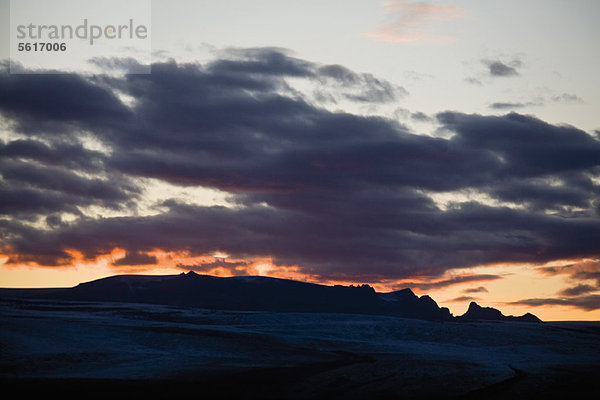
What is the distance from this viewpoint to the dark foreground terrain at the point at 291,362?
31469mm

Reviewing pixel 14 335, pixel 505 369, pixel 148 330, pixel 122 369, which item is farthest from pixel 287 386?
pixel 148 330

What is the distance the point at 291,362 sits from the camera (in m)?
43.3

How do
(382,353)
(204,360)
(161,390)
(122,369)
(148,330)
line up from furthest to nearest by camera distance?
(148,330) < (382,353) < (204,360) < (122,369) < (161,390)

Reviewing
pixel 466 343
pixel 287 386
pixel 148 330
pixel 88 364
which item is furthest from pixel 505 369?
pixel 148 330

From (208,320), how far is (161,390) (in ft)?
179

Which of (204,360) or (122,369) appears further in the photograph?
(204,360)

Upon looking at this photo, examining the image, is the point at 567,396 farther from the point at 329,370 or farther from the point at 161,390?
the point at 161,390

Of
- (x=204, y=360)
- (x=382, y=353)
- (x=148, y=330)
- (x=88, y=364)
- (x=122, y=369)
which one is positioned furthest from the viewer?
(x=148, y=330)

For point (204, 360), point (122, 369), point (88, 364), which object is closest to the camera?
point (122, 369)

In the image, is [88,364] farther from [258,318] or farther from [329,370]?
[258,318]

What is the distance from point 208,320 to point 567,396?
58774 millimetres

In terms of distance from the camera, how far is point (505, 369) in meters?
42.0

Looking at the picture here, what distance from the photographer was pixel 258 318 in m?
85.4

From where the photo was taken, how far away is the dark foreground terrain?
31.5 metres
